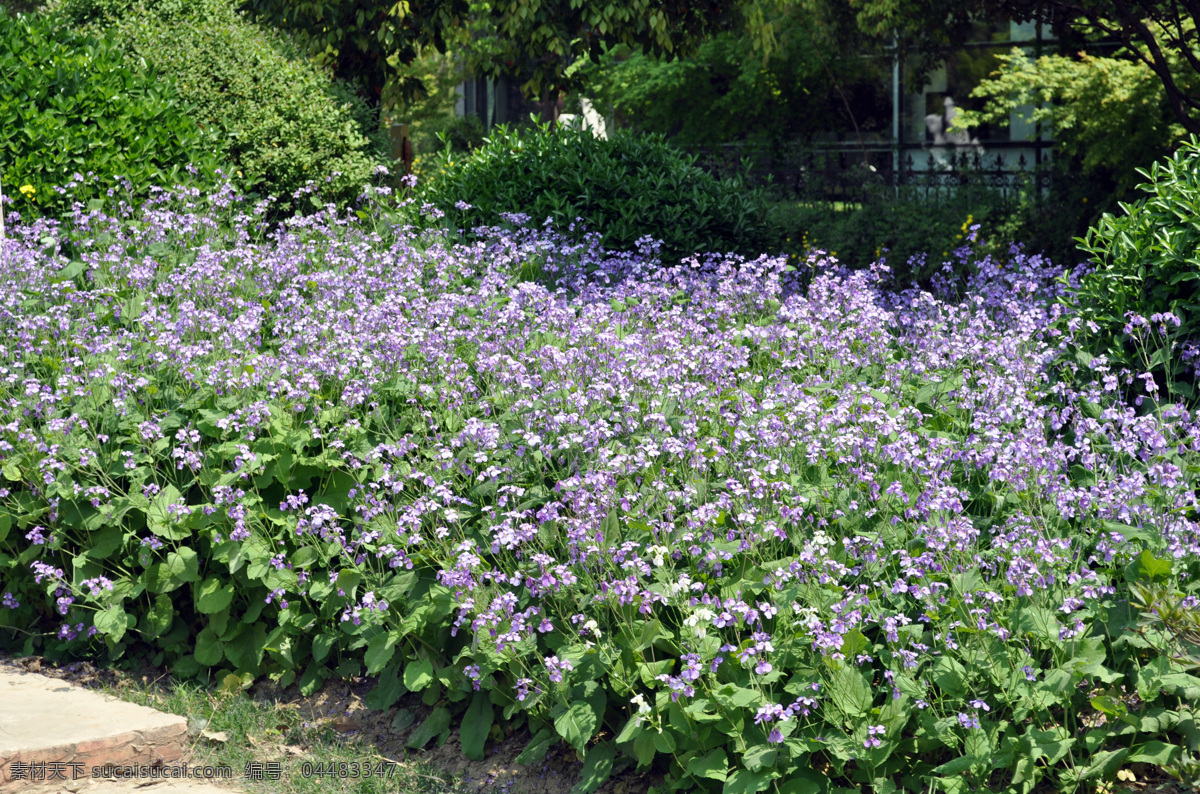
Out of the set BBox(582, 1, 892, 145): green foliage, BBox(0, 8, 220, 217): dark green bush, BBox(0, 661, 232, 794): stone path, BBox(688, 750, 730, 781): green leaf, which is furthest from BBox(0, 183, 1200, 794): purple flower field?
BBox(582, 1, 892, 145): green foliage

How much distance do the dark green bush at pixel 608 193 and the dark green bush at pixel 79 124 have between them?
1940mm

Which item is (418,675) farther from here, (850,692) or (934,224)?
(934,224)

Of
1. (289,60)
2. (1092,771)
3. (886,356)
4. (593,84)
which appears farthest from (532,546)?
(593,84)

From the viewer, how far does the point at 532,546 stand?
4.04 metres

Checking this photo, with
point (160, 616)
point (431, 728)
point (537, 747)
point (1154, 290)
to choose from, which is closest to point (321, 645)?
point (431, 728)

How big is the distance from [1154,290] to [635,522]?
9.22 ft

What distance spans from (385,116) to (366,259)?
5.75m

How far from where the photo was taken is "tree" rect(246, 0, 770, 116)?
995 centimetres

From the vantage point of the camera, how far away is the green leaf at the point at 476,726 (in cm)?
383

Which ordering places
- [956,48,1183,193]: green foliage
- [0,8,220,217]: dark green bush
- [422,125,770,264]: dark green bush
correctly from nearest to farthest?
[0,8,220,217]: dark green bush → [422,125,770,264]: dark green bush → [956,48,1183,193]: green foliage

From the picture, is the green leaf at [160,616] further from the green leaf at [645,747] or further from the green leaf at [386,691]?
the green leaf at [645,747]

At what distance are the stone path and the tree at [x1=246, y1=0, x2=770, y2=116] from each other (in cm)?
731

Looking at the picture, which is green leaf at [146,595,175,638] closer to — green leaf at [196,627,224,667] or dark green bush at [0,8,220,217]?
green leaf at [196,627,224,667]

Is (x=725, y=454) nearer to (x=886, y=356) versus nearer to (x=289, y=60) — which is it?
(x=886, y=356)
